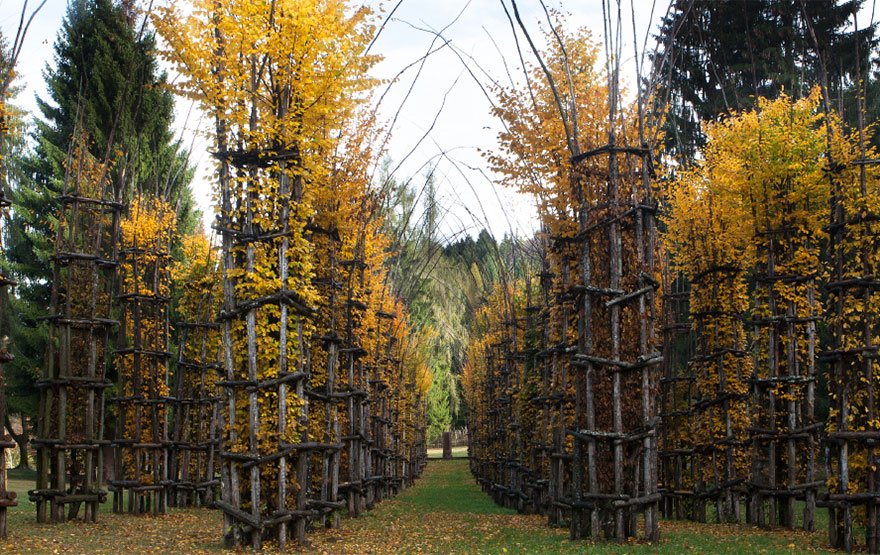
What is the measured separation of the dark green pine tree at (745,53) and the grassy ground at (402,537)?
15535mm

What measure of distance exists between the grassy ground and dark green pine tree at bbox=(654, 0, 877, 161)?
15535 mm

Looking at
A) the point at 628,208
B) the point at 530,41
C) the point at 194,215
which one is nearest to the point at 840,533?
the point at 628,208

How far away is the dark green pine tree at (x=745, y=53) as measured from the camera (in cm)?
2745

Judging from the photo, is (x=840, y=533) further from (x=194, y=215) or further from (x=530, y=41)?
(x=194, y=215)

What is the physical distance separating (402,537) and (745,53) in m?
23.1

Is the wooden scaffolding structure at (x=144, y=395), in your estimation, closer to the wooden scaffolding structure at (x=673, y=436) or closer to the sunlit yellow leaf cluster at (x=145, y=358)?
the sunlit yellow leaf cluster at (x=145, y=358)

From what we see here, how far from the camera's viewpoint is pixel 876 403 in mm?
11883

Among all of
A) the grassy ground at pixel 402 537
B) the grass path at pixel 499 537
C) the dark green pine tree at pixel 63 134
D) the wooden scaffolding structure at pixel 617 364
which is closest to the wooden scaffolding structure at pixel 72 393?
the grassy ground at pixel 402 537

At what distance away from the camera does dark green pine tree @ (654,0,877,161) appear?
2745cm

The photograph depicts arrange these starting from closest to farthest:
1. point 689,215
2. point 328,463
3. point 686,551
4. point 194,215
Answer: point 686,551 < point 328,463 < point 689,215 < point 194,215

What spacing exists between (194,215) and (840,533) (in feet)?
95.1

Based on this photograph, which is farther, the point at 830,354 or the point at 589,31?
the point at 589,31

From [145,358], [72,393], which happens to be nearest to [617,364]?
[72,393]

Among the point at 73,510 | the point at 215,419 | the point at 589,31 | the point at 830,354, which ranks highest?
the point at 589,31
